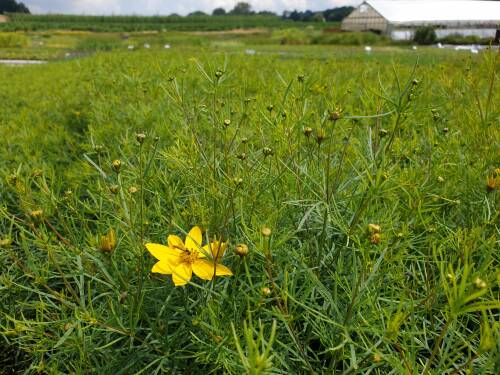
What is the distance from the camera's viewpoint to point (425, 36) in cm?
1848

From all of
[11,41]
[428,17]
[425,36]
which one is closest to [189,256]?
[11,41]

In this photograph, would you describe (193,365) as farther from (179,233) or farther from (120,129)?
(120,129)

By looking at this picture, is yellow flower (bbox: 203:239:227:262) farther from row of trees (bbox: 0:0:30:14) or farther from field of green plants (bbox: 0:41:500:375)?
row of trees (bbox: 0:0:30:14)

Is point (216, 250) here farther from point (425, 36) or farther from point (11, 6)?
point (11, 6)

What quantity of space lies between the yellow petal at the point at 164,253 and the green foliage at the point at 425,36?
68.4 ft

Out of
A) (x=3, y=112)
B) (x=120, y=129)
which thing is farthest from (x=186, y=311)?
(x=3, y=112)

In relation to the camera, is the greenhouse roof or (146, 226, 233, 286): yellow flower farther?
the greenhouse roof

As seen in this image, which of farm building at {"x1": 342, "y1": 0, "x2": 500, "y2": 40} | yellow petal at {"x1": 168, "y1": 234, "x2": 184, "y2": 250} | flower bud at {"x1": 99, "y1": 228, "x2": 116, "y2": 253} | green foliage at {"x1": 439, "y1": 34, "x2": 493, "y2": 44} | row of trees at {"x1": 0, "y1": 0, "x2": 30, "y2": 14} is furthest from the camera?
row of trees at {"x1": 0, "y1": 0, "x2": 30, "y2": 14}

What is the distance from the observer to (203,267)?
599 millimetres

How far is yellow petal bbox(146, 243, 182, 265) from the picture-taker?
1.96 feet

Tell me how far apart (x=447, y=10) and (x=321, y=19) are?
61.0 ft

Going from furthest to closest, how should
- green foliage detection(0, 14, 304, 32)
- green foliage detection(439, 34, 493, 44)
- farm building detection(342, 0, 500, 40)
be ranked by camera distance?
green foliage detection(0, 14, 304, 32) → farm building detection(342, 0, 500, 40) → green foliage detection(439, 34, 493, 44)

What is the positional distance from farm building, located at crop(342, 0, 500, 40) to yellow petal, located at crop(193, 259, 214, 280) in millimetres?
22208

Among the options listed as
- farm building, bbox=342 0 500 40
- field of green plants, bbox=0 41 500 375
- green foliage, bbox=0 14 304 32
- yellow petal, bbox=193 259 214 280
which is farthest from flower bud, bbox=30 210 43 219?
green foliage, bbox=0 14 304 32
